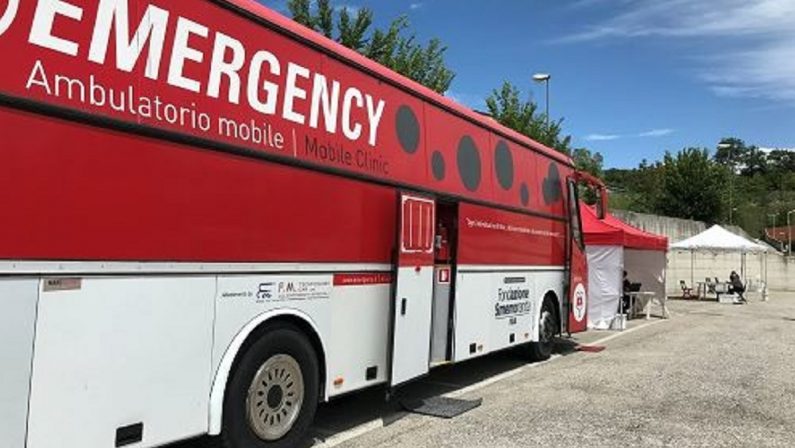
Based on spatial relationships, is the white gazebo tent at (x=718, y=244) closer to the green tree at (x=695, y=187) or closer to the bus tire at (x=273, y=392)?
the green tree at (x=695, y=187)

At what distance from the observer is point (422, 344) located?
311 inches

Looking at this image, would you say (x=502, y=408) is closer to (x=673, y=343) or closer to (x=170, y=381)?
(x=170, y=381)

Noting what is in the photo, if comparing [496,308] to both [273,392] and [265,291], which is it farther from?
[265,291]

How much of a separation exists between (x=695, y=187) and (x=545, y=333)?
3710 cm

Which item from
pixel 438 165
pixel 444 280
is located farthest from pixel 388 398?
pixel 438 165

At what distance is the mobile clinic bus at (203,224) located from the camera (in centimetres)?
411

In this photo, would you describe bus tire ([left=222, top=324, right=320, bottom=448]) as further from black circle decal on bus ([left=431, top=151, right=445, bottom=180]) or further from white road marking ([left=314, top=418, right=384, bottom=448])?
black circle decal on bus ([left=431, top=151, right=445, bottom=180])

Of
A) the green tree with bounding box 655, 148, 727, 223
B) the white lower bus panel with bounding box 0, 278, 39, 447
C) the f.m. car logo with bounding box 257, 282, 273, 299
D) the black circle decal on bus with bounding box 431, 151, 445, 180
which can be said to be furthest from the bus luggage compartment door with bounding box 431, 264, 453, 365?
the green tree with bounding box 655, 148, 727, 223

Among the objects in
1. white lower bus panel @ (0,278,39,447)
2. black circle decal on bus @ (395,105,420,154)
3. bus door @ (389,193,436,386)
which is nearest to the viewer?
white lower bus panel @ (0,278,39,447)

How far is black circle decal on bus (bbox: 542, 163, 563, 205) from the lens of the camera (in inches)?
464

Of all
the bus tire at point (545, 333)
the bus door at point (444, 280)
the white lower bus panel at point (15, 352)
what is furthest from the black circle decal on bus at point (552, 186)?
the white lower bus panel at point (15, 352)

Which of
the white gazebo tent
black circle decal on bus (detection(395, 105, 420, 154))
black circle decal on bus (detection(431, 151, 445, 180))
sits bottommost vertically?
black circle decal on bus (detection(431, 151, 445, 180))

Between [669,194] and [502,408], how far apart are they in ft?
135

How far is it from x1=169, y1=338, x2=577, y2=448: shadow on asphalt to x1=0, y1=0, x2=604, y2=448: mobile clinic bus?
642mm
